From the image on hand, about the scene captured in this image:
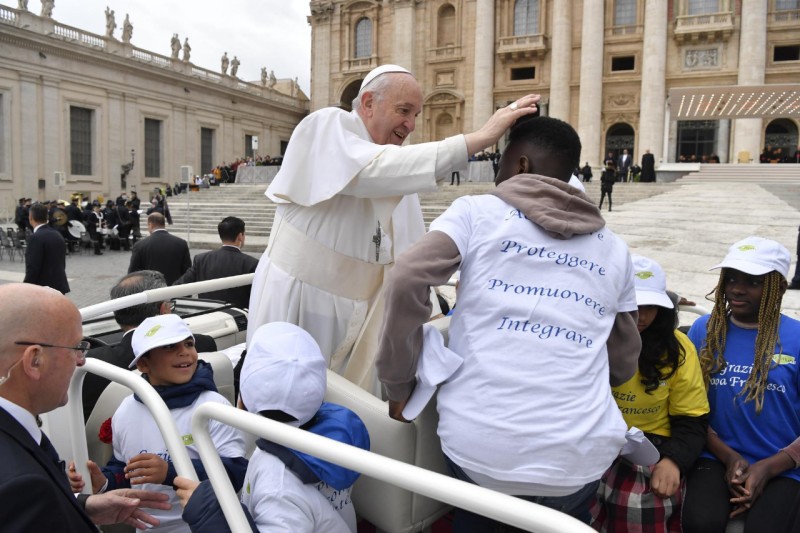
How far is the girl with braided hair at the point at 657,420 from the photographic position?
2.06 m

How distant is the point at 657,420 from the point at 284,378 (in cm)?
139

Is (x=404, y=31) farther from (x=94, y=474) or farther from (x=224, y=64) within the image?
(x=94, y=474)

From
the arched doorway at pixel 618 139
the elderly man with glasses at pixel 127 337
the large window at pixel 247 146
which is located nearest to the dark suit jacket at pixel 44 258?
the elderly man with glasses at pixel 127 337

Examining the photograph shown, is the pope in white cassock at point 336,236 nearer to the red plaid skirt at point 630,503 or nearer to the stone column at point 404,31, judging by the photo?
the red plaid skirt at point 630,503

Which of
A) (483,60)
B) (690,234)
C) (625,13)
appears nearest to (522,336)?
(690,234)

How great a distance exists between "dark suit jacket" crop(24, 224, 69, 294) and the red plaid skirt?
753cm

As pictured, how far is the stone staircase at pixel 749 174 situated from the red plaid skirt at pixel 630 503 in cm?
2461

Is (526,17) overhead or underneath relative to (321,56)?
overhead

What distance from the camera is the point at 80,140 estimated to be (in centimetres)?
3072

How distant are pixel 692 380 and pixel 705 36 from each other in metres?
34.9

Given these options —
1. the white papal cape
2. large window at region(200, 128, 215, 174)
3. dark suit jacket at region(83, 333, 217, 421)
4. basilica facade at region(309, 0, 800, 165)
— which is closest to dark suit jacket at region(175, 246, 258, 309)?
dark suit jacket at region(83, 333, 217, 421)

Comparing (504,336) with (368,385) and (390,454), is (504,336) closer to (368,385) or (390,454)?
(390,454)

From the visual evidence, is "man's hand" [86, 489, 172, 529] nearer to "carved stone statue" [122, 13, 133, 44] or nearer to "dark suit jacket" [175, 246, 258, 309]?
"dark suit jacket" [175, 246, 258, 309]

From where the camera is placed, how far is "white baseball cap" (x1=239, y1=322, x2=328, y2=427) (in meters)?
1.64
